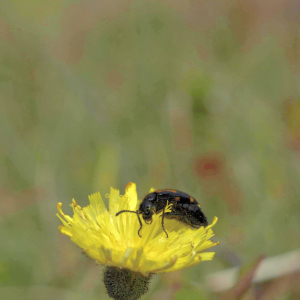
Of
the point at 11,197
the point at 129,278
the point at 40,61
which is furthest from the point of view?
the point at 40,61

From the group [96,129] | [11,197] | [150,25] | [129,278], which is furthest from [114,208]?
[150,25]

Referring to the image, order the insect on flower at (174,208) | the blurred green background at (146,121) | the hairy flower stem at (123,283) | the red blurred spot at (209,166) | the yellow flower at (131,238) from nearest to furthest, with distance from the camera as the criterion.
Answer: the yellow flower at (131,238), the hairy flower stem at (123,283), the insect on flower at (174,208), the blurred green background at (146,121), the red blurred spot at (209,166)

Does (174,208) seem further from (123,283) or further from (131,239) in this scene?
(123,283)

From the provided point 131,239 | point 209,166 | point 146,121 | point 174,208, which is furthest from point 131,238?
point 146,121

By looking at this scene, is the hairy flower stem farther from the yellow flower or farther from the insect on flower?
the insect on flower

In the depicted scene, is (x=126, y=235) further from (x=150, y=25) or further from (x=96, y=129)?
(x=150, y=25)

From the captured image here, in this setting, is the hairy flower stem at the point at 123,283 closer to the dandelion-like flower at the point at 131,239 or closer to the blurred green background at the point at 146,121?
the dandelion-like flower at the point at 131,239

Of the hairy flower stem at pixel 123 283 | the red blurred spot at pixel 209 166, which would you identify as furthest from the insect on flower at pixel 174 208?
the red blurred spot at pixel 209 166
